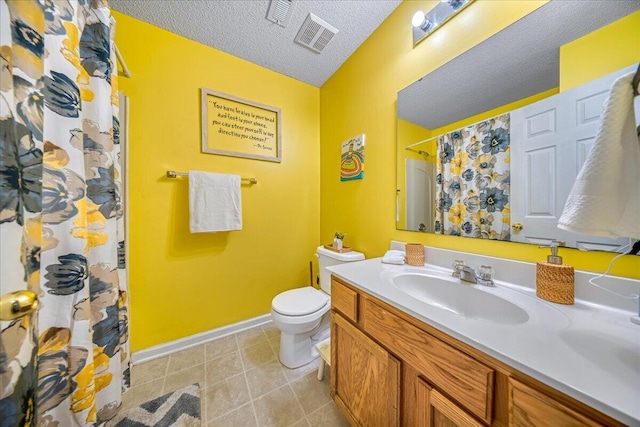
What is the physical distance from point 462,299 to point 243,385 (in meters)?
1.30

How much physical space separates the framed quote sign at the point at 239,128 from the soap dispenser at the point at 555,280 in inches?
69.6

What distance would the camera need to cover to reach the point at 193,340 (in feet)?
5.09

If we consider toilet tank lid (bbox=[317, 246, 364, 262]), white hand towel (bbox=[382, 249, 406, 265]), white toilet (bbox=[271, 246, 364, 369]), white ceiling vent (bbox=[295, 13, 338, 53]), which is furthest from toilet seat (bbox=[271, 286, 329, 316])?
white ceiling vent (bbox=[295, 13, 338, 53])

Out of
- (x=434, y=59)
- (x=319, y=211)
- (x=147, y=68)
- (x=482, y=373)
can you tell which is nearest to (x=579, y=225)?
(x=482, y=373)

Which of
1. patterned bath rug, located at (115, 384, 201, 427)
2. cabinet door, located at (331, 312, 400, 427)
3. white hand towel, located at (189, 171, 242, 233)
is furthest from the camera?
white hand towel, located at (189, 171, 242, 233)

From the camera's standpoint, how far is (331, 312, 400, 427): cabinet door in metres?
0.71

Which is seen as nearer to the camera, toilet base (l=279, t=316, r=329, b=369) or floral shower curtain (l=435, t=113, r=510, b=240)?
floral shower curtain (l=435, t=113, r=510, b=240)

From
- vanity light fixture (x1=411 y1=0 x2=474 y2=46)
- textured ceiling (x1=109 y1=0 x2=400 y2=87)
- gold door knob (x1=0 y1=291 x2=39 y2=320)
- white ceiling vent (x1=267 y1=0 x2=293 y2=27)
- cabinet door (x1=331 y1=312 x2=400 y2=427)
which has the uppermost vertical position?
textured ceiling (x1=109 y1=0 x2=400 y2=87)

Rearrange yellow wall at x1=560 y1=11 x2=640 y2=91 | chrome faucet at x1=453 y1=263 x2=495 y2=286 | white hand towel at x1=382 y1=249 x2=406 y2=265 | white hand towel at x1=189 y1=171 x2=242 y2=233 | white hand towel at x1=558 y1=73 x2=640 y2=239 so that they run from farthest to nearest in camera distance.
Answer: white hand towel at x1=189 y1=171 x2=242 y2=233 < white hand towel at x1=382 y1=249 x2=406 y2=265 < chrome faucet at x1=453 y1=263 x2=495 y2=286 < yellow wall at x1=560 y1=11 x2=640 y2=91 < white hand towel at x1=558 y1=73 x2=640 y2=239

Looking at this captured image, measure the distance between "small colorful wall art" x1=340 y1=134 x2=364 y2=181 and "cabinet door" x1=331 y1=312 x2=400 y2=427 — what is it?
1.04m

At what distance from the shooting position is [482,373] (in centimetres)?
47

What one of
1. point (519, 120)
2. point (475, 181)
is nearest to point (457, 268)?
point (475, 181)

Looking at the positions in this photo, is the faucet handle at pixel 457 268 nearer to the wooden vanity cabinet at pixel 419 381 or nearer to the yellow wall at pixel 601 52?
the wooden vanity cabinet at pixel 419 381

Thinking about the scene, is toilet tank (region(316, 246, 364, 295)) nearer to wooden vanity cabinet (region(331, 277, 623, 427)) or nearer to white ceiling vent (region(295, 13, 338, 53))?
wooden vanity cabinet (region(331, 277, 623, 427))
